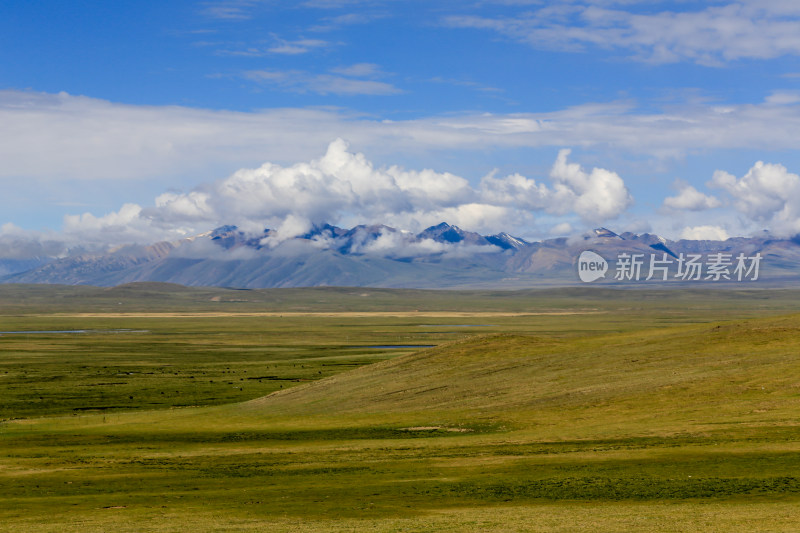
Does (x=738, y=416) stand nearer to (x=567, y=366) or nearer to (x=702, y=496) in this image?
(x=702, y=496)

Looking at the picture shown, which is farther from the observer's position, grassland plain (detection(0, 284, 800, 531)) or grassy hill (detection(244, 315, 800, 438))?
grassy hill (detection(244, 315, 800, 438))

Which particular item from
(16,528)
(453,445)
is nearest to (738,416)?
(453,445)

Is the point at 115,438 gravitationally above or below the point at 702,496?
below

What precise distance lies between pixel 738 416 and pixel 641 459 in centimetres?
1619

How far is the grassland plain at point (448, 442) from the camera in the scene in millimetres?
35062

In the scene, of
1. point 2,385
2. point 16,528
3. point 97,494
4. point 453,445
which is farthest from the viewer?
point 2,385

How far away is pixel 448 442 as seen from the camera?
57.0 m

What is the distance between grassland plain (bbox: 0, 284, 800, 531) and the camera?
35.1 m

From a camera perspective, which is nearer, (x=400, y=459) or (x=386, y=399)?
(x=400, y=459)

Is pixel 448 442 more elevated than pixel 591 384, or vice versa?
pixel 591 384

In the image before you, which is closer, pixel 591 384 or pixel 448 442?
pixel 448 442

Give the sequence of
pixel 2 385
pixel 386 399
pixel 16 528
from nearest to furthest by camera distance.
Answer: pixel 16 528
pixel 386 399
pixel 2 385

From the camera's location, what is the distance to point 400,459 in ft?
166

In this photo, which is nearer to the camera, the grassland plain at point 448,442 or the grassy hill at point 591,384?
the grassland plain at point 448,442
